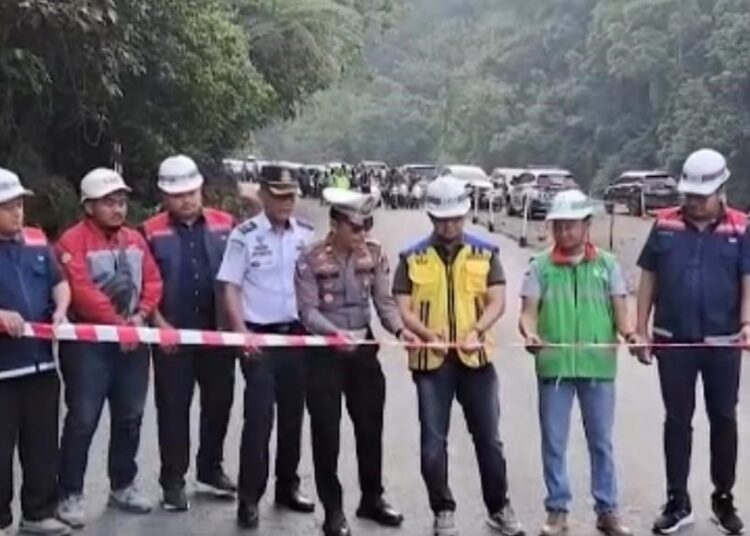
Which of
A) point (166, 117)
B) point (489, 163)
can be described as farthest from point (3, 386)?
point (489, 163)

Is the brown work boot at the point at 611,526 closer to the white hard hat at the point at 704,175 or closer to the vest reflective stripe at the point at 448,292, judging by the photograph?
the vest reflective stripe at the point at 448,292

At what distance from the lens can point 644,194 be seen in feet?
143

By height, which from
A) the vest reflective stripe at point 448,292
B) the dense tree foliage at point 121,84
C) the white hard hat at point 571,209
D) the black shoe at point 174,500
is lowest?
the black shoe at point 174,500

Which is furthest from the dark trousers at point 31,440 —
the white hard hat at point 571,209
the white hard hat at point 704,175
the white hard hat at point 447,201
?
the white hard hat at point 704,175

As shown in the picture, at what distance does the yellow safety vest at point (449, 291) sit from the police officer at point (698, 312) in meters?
0.91

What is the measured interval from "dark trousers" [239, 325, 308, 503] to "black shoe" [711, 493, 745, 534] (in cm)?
225

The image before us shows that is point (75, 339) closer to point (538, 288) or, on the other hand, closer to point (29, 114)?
point (538, 288)

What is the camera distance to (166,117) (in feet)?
73.8

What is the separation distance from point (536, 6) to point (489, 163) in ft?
33.4

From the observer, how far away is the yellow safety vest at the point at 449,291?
7.07 meters

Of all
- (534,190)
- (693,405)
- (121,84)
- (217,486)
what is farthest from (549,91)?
(693,405)

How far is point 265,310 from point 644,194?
→ 37.1 meters

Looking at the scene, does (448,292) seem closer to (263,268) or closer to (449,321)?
(449,321)

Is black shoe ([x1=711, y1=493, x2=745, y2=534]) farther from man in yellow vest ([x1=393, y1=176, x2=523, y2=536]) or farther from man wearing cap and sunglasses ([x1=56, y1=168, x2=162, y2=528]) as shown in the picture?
man wearing cap and sunglasses ([x1=56, y1=168, x2=162, y2=528])
